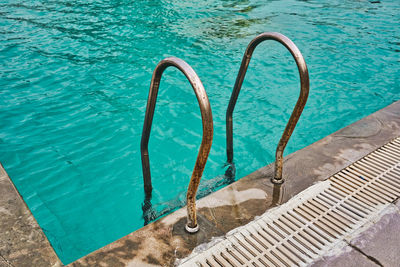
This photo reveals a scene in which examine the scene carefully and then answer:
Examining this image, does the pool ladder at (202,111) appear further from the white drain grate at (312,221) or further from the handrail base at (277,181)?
the white drain grate at (312,221)

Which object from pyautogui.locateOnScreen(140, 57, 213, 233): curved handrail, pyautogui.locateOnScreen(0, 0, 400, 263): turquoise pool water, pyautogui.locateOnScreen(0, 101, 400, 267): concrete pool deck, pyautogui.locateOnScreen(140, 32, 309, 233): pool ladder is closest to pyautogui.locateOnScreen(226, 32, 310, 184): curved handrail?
pyautogui.locateOnScreen(140, 32, 309, 233): pool ladder

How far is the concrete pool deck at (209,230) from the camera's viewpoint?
187 centimetres

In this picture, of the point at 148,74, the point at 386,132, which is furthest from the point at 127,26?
the point at 386,132

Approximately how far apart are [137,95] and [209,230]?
4.34 metres

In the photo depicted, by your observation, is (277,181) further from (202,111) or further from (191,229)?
(202,111)

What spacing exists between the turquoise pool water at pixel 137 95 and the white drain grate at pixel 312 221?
4.79ft

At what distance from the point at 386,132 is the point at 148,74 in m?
4.84

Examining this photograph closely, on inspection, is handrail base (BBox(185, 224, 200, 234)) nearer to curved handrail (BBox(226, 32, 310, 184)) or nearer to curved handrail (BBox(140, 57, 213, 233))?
curved handrail (BBox(140, 57, 213, 233))

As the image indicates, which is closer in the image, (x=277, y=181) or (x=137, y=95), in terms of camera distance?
(x=277, y=181)

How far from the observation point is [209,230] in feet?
6.81

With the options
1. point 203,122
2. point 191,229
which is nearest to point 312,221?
point 191,229

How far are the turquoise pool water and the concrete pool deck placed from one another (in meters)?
1.12

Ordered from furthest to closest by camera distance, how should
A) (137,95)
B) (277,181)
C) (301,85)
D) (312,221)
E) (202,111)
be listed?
(137,95) < (277,181) < (312,221) < (301,85) < (202,111)

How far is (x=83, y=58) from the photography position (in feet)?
23.7
